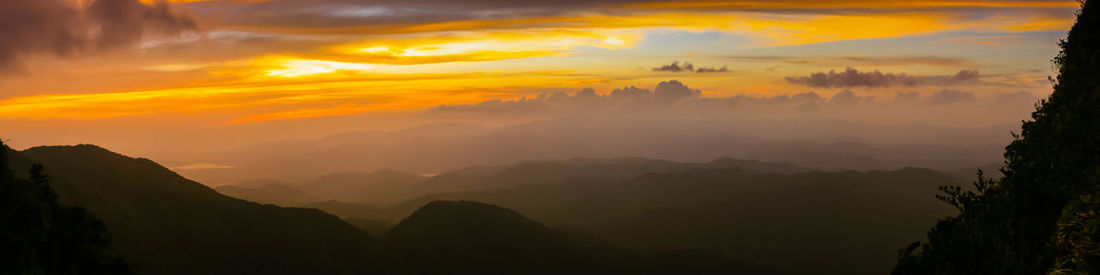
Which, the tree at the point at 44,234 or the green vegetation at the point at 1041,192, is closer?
the green vegetation at the point at 1041,192

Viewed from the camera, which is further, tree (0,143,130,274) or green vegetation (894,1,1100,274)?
tree (0,143,130,274)

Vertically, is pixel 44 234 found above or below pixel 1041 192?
below

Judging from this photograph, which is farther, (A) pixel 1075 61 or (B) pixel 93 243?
(B) pixel 93 243

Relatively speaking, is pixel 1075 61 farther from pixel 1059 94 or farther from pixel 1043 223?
pixel 1043 223

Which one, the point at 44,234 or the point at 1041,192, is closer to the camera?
the point at 1041,192

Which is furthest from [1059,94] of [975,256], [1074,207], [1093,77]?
[1074,207]
